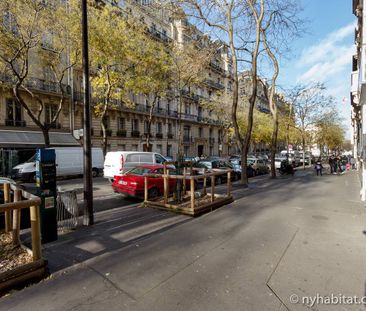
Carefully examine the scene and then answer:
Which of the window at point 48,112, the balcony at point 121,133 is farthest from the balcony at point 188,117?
the window at point 48,112

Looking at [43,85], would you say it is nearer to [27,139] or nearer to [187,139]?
[27,139]

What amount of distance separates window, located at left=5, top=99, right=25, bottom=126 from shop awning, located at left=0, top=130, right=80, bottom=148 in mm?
802

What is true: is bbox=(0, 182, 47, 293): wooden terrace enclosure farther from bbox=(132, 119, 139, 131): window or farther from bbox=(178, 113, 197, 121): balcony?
bbox=(178, 113, 197, 121): balcony

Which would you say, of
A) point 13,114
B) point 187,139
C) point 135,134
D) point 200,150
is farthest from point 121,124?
point 200,150

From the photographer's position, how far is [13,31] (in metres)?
12.6

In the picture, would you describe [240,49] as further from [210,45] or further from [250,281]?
[250,281]

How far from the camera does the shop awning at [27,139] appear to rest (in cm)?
1839

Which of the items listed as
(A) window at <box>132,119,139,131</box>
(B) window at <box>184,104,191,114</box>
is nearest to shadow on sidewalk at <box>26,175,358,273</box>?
(A) window at <box>132,119,139,131</box>

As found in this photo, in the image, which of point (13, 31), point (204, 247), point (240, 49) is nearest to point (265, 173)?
point (240, 49)

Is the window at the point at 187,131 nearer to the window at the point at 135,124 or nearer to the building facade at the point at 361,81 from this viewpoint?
the window at the point at 135,124

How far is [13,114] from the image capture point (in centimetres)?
1992

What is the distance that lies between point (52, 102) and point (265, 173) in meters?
21.4

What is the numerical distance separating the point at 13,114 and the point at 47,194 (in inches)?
759

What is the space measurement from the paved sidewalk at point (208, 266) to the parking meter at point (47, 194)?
13.7 inches
